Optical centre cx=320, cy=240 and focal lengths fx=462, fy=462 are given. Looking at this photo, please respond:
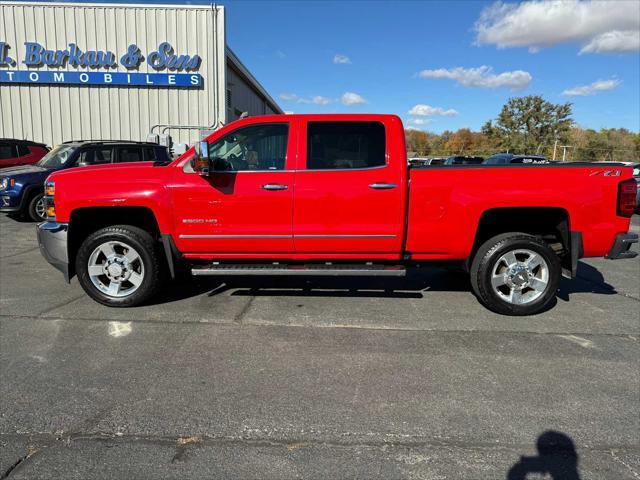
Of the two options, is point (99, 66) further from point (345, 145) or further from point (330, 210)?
point (330, 210)

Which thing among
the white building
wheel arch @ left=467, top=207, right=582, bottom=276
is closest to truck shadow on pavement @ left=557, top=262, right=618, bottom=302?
wheel arch @ left=467, top=207, right=582, bottom=276

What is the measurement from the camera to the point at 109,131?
1767 centimetres

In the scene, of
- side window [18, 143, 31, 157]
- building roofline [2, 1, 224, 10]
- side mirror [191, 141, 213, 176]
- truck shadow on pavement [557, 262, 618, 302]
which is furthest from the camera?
building roofline [2, 1, 224, 10]

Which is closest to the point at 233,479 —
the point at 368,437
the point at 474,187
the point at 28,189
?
the point at 368,437

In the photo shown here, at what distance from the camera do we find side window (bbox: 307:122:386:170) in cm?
477

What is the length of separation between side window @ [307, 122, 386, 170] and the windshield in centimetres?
808

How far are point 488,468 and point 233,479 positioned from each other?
133 centimetres

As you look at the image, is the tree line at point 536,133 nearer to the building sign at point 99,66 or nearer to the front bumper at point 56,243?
the building sign at point 99,66

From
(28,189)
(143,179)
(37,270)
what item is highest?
(143,179)

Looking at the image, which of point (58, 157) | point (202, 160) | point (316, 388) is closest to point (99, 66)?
point (58, 157)

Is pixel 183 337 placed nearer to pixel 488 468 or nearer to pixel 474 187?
pixel 488 468

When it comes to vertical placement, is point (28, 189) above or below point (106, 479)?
above

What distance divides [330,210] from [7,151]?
11875mm

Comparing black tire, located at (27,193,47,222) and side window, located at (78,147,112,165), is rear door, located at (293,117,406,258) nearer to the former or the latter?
side window, located at (78,147,112,165)
